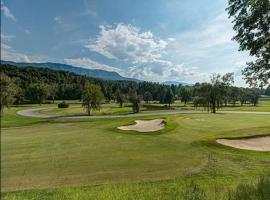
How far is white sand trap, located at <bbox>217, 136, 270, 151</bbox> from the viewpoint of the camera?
60.9 feet

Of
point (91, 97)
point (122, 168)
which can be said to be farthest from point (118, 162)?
point (91, 97)

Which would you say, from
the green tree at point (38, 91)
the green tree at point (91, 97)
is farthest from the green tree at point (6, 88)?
the green tree at point (38, 91)

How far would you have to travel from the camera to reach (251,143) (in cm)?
1994

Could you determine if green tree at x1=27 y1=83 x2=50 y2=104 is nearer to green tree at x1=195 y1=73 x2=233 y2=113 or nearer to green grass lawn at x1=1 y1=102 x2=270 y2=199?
green tree at x1=195 y1=73 x2=233 y2=113

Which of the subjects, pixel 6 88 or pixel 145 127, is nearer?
pixel 145 127

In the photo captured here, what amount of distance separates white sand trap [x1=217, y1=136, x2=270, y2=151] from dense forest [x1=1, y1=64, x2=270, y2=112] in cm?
3474

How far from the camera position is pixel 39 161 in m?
14.8

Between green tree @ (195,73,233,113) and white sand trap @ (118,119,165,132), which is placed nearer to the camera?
white sand trap @ (118,119,165,132)

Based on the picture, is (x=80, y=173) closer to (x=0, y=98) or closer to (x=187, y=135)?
→ (x=187, y=135)

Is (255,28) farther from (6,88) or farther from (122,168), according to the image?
(6,88)

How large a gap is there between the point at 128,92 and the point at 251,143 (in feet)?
265

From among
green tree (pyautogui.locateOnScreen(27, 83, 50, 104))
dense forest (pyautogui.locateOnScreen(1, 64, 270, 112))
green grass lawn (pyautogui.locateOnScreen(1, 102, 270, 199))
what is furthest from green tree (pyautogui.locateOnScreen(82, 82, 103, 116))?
green grass lawn (pyautogui.locateOnScreen(1, 102, 270, 199))

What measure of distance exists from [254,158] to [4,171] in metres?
13.4

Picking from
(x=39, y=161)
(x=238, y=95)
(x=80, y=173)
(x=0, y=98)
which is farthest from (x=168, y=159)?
(x=238, y=95)
